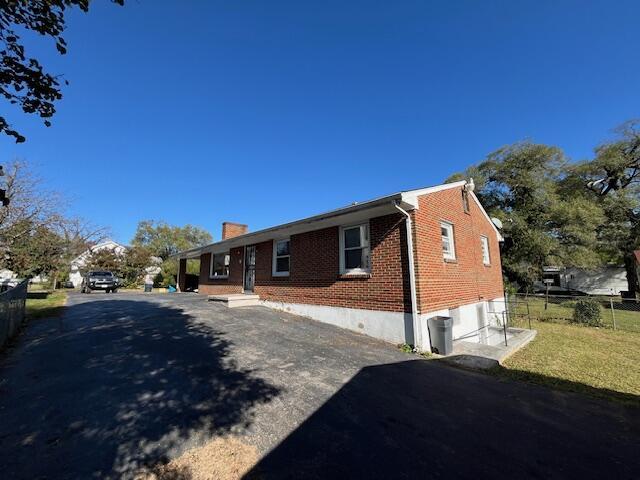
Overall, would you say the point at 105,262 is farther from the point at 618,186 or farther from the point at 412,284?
the point at 618,186

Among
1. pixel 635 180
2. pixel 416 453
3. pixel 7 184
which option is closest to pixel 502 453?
pixel 416 453

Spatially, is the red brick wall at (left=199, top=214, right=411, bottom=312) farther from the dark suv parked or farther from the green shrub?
the dark suv parked

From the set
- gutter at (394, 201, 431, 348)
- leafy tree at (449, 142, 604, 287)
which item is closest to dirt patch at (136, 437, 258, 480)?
gutter at (394, 201, 431, 348)

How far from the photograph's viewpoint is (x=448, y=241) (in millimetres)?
9906

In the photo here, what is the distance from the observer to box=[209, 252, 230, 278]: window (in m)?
17.0

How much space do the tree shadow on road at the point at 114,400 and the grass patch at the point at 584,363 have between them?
555 cm

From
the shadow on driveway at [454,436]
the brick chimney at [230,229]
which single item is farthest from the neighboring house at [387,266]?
the brick chimney at [230,229]

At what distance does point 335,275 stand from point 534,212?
22.3 m

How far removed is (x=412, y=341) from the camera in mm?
7250

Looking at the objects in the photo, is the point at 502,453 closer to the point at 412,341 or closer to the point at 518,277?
the point at 412,341

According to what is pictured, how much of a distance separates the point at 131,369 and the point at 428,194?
321 inches

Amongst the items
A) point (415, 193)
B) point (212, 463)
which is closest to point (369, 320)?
point (415, 193)

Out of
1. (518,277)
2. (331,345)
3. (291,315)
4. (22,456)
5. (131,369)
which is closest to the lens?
(22,456)

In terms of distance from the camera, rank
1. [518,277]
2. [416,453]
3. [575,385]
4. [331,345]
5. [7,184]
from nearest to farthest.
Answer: [416,453]
[575,385]
[331,345]
[7,184]
[518,277]
